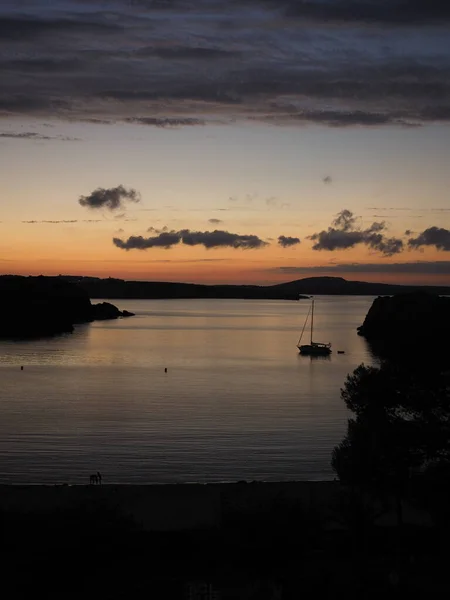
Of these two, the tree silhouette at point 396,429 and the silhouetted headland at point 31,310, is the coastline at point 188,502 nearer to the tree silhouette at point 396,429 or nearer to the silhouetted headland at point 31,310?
the tree silhouette at point 396,429

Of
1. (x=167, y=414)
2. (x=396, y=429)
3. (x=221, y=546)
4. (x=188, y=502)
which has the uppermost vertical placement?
(x=396, y=429)

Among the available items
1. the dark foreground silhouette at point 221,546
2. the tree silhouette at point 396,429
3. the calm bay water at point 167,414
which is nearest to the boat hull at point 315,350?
the calm bay water at point 167,414

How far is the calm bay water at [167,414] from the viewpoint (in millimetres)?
32938

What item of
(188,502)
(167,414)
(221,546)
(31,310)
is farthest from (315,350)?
(221,546)

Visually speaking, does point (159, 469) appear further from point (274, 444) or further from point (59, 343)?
point (59, 343)

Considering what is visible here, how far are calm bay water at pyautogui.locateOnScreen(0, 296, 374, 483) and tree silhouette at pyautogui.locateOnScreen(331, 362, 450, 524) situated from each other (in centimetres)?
1390

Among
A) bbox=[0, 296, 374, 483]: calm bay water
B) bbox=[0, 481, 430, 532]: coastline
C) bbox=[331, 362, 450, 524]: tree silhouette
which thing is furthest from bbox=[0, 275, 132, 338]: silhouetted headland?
bbox=[331, 362, 450, 524]: tree silhouette

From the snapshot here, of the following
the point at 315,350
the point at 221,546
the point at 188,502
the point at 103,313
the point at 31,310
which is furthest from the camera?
the point at 103,313

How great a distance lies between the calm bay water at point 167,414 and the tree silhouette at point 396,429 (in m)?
13.9

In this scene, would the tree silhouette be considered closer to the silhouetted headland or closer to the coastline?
the coastline

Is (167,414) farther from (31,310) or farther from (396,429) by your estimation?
(31,310)

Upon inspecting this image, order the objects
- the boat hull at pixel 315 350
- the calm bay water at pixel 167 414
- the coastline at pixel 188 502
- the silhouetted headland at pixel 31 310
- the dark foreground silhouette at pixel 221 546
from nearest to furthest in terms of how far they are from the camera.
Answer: the dark foreground silhouette at pixel 221 546 < the coastline at pixel 188 502 < the calm bay water at pixel 167 414 < the boat hull at pixel 315 350 < the silhouetted headland at pixel 31 310

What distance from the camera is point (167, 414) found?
4775 cm

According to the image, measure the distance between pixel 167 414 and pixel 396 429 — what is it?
32050 mm
